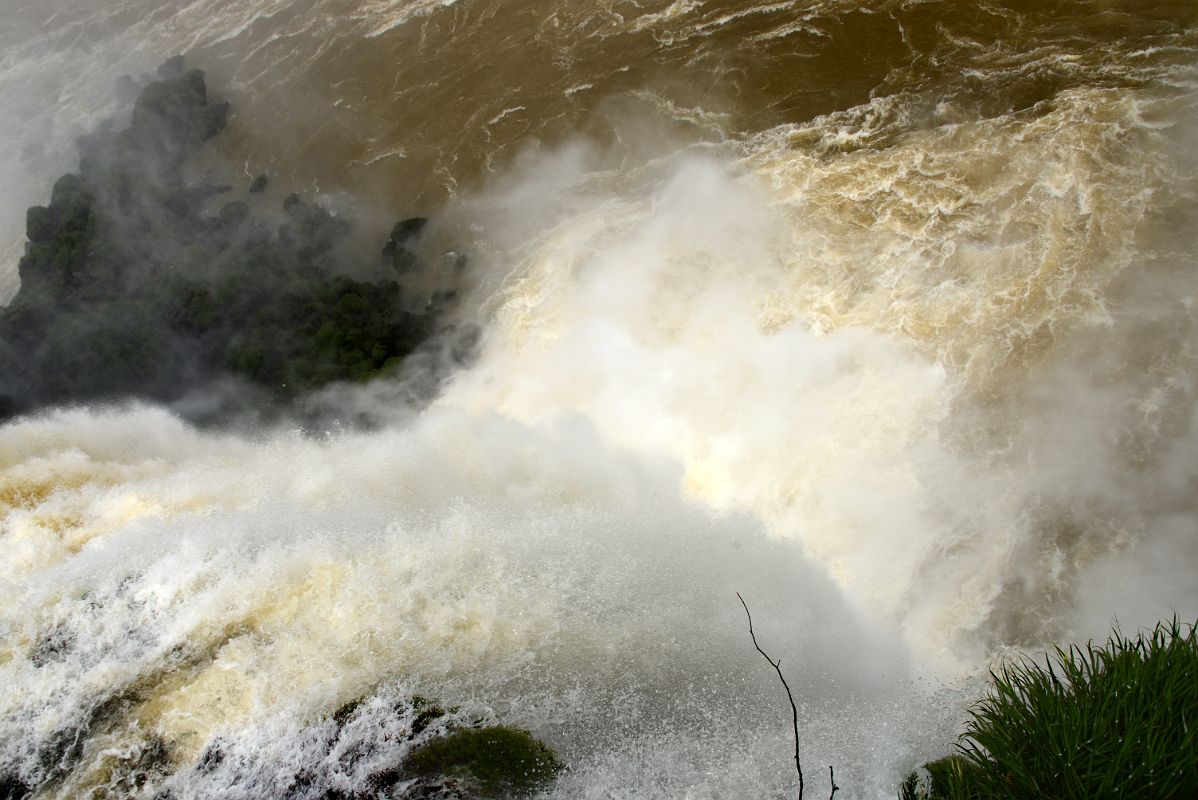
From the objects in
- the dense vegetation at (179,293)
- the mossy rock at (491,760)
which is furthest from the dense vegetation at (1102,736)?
the dense vegetation at (179,293)

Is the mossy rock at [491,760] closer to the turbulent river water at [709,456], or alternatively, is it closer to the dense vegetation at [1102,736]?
the turbulent river water at [709,456]

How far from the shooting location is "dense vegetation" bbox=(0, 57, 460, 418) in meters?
21.4

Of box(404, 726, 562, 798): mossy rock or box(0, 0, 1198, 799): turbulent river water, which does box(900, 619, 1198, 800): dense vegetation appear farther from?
box(404, 726, 562, 798): mossy rock

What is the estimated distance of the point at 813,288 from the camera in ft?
56.5

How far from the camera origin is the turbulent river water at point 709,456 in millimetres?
12695

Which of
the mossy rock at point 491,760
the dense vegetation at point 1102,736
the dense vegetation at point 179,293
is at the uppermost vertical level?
the dense vegetation at point 179,293

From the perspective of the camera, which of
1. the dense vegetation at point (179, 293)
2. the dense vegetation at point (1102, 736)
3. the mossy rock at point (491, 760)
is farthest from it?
the dense vegetation at point (179, 293)

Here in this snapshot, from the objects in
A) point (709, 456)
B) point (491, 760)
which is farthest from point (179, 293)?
point (491, 760)

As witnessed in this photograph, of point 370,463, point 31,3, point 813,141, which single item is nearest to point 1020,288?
point 813,141

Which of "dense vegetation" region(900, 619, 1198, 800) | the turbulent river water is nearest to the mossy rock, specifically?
the turbulent river water

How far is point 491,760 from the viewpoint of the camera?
1198cm

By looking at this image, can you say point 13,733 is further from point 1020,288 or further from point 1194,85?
point 1194,85

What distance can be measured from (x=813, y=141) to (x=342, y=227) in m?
13.6

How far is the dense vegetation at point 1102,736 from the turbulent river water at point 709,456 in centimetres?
237
